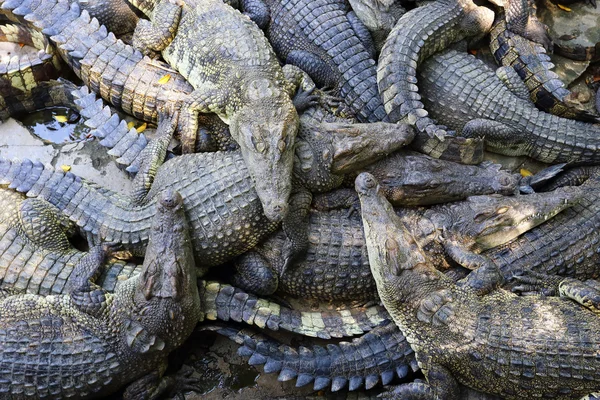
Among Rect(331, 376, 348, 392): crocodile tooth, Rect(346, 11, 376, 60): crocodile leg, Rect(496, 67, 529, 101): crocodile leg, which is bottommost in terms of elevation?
Rect(331, 376, 348, 392): crocodile tooth

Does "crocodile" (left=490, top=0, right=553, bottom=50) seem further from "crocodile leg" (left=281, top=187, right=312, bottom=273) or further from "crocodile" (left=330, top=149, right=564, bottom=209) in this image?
"crocodile leg" (left=281, top=187, right=312, bottom=273)

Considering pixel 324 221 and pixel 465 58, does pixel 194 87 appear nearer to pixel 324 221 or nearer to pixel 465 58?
pixel 324 221

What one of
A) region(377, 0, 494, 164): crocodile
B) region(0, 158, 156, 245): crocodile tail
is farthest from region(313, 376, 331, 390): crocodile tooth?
region(377, 0, 494, 164): crocodile

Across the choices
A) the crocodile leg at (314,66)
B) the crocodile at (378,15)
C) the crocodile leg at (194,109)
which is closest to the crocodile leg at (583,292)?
the crocodile leg at (314,66)

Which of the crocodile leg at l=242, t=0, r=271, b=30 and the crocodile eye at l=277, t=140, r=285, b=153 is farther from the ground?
the crocodile leg at l=242, t=0, r=271, b=30

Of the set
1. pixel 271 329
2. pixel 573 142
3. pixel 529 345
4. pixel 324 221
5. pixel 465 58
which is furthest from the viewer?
pixel 465 58

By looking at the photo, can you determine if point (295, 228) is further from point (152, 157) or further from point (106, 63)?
point (106, 63)

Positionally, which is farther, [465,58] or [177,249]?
[465,58]

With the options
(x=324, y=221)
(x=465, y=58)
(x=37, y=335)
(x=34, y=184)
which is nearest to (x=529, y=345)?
(x=324, y=221)
